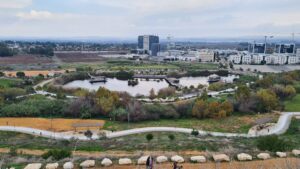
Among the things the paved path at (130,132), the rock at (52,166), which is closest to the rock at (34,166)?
the rock at (52,166)

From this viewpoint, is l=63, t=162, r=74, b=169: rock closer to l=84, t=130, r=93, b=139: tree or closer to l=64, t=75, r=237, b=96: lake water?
l=84, t=130, r=93, b=139: tree

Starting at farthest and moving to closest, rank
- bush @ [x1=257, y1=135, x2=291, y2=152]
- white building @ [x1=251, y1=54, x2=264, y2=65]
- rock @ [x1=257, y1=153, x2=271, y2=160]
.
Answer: white building @ [x1=251, y1=54, x2=264, y2=65] < bush @ [x1=257, y1=135, x2=291, y2=152] < rock @ [x1=257, y1=153, x2=271, y2=160]

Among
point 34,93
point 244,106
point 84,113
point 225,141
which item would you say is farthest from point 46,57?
point 225,141

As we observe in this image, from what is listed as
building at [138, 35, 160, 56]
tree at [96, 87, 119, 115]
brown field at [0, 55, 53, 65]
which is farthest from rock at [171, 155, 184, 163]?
building at [138, 35, 160, 56]

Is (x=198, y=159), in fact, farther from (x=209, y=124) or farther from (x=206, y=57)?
(x=206, y=57)

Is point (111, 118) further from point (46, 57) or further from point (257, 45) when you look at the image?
point (257, 45)

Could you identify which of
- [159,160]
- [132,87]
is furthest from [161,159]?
[132,87]

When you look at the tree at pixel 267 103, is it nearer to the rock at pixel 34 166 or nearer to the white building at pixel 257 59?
the rock at pixel 34 166
